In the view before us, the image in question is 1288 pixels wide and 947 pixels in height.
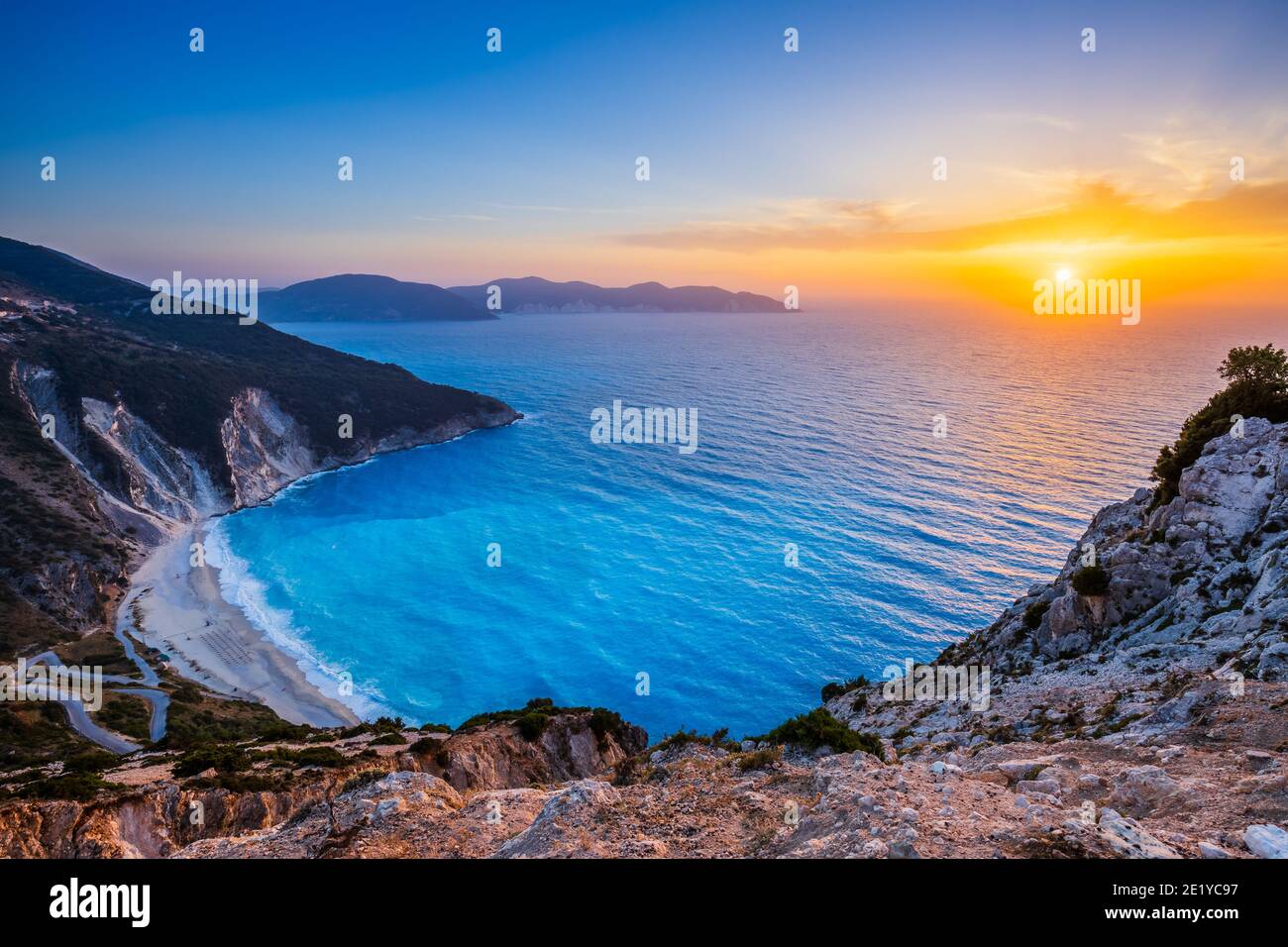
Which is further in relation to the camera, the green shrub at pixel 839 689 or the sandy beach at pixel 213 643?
the sandy beach at pixel 213 643

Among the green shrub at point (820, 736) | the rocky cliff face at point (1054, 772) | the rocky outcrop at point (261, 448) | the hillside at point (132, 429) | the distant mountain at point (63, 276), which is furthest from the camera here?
the distant mountain at point (63, 276)

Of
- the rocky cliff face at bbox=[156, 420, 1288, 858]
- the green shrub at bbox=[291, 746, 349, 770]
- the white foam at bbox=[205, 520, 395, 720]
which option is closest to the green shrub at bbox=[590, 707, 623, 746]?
the rocky cliff face at bbox=[156, 420, 1288, 858]

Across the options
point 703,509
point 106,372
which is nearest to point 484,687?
point 703,509

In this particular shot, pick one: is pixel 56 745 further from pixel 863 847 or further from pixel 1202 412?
pixel 1202 412

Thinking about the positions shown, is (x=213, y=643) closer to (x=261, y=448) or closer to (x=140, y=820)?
(x=140, y=820)

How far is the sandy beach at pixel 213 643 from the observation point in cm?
4738

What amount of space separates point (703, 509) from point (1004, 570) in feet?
109

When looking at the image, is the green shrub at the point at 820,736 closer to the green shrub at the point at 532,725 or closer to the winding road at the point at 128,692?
the green shrub at the point at 532,725

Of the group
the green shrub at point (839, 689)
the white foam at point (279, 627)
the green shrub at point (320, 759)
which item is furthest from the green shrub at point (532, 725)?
the white foam at point (279, 627)

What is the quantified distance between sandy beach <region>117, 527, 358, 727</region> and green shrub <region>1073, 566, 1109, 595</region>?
1786 inches

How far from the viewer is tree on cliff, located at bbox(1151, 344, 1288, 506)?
27.4 metres

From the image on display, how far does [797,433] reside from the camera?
339 feet

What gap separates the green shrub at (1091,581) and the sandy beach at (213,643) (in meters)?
45.4

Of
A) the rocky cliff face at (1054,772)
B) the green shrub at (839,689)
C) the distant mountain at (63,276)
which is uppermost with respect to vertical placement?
the distant mountain at (63,276)
